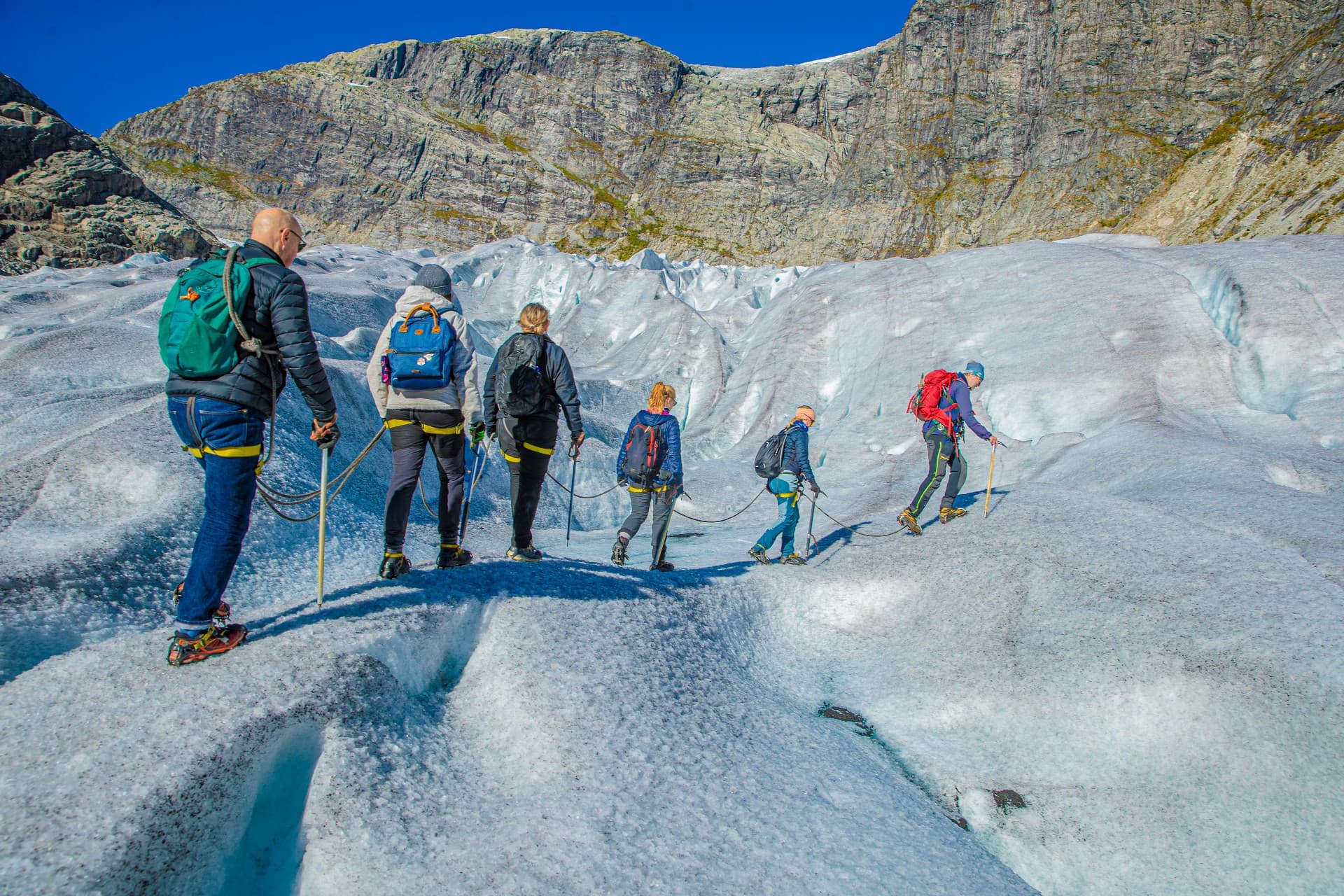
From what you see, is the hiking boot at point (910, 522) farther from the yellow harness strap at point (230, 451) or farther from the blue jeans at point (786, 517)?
the yellow harness strap at point (230, 451)

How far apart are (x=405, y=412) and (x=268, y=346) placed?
56.7 inches

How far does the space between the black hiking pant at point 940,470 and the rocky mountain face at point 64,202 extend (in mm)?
39839

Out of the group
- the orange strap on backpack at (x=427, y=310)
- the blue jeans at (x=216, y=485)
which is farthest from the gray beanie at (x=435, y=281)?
the blue jeans at (x=216, y=485)

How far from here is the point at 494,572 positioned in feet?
17.7

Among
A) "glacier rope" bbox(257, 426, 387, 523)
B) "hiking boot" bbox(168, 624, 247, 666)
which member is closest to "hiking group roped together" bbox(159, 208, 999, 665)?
"hiking boot" bbox(168, 624, 247, 666)

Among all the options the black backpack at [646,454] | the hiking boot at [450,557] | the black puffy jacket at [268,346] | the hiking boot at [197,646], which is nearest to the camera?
the hiking boot at [197,646]

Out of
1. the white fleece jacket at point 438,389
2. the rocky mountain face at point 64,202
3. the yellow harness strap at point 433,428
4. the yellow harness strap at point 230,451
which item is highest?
the rocky mountain face at point 64,202

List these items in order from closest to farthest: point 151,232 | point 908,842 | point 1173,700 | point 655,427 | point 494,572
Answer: point 908,842 → point 1173,700 → point 494,572 → point 655,427 → point 151,232

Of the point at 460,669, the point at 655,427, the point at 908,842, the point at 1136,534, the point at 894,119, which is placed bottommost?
the point at 908,842

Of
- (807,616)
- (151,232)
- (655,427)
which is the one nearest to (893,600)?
(807,616)

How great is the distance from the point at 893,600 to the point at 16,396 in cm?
1344

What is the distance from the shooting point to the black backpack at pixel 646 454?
7.61 meters

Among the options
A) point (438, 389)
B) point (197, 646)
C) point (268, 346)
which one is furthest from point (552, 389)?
point (197, 646)

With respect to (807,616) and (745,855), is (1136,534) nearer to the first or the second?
(807,616)
